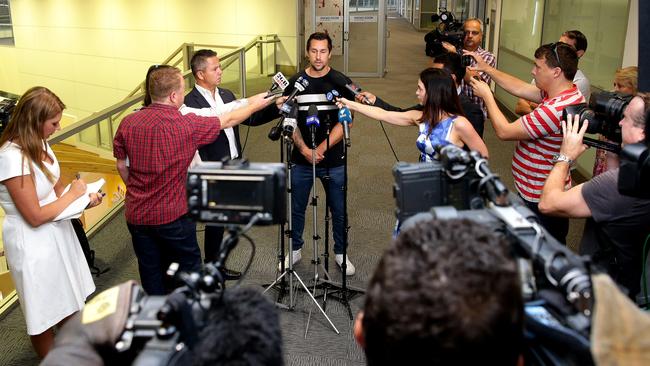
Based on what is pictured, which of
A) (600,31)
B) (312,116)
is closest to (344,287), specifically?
(312,116)

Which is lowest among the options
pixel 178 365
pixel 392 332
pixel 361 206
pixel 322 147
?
pixel 361 206

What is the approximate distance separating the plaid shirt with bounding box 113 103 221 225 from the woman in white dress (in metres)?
0.21

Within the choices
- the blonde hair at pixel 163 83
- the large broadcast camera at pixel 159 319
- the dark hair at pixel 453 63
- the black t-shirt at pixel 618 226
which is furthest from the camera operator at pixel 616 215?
the blonde hair at pixel 163 83

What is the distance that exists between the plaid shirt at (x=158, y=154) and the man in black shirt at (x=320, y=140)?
781 mm

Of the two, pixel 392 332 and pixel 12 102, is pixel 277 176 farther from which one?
pixel 12 102

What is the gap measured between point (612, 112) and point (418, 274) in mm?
1726

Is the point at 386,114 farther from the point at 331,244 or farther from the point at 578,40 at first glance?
the point at 578,40

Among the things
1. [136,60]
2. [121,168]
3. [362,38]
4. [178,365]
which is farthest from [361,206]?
[136,60]

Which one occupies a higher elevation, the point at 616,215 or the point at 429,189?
the point at 429,189

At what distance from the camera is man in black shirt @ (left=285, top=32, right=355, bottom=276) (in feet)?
10.8

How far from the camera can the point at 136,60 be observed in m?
10.9

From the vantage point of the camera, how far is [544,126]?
2732 mm

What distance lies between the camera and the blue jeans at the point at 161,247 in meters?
2.70

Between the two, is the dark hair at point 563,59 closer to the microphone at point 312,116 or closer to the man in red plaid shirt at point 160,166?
the microphone at point 312,116
